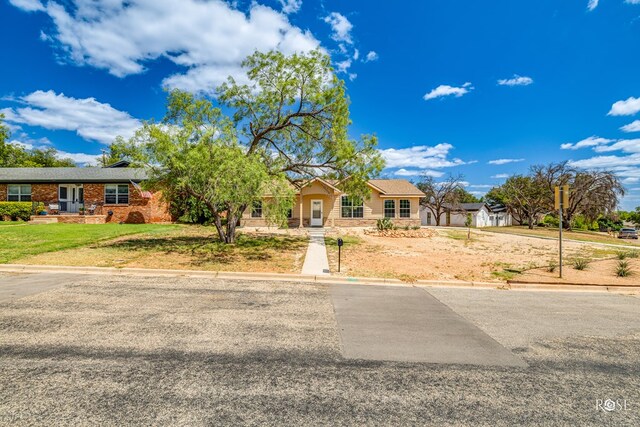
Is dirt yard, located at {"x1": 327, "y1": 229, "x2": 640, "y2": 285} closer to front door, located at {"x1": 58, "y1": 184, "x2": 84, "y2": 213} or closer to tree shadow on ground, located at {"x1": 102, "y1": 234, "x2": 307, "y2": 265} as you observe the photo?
tree shadow on ground, located at {"x1": 102, "y1": 234, "x2": 307, "y2": 265}

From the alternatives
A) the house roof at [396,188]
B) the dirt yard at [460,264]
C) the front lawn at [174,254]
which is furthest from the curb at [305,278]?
the house roof at [396,188]

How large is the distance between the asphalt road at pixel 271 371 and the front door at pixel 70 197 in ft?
82.1

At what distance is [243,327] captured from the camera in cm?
547

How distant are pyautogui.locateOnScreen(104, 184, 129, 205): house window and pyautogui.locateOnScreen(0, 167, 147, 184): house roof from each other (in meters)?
0.72

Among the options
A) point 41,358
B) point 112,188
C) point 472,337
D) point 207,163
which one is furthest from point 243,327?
point 112,188

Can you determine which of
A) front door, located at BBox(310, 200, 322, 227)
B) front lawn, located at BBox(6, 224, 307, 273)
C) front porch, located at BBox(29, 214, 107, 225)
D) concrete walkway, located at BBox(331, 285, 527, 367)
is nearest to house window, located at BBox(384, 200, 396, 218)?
front door, located at BBox(310, 200, 322, 227)

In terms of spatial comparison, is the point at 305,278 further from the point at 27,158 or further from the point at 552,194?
the point at 27,158

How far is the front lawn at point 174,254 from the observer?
10789 millimetres

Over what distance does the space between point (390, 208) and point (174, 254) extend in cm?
2213

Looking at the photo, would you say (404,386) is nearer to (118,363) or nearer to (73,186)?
(118,363)

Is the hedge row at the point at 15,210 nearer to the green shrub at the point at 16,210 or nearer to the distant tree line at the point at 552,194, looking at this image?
the green shrub at the point at 16,210

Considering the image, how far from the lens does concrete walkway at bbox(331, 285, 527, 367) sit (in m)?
4.56

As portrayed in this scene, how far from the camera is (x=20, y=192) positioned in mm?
26094

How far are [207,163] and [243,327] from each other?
8432 mm
